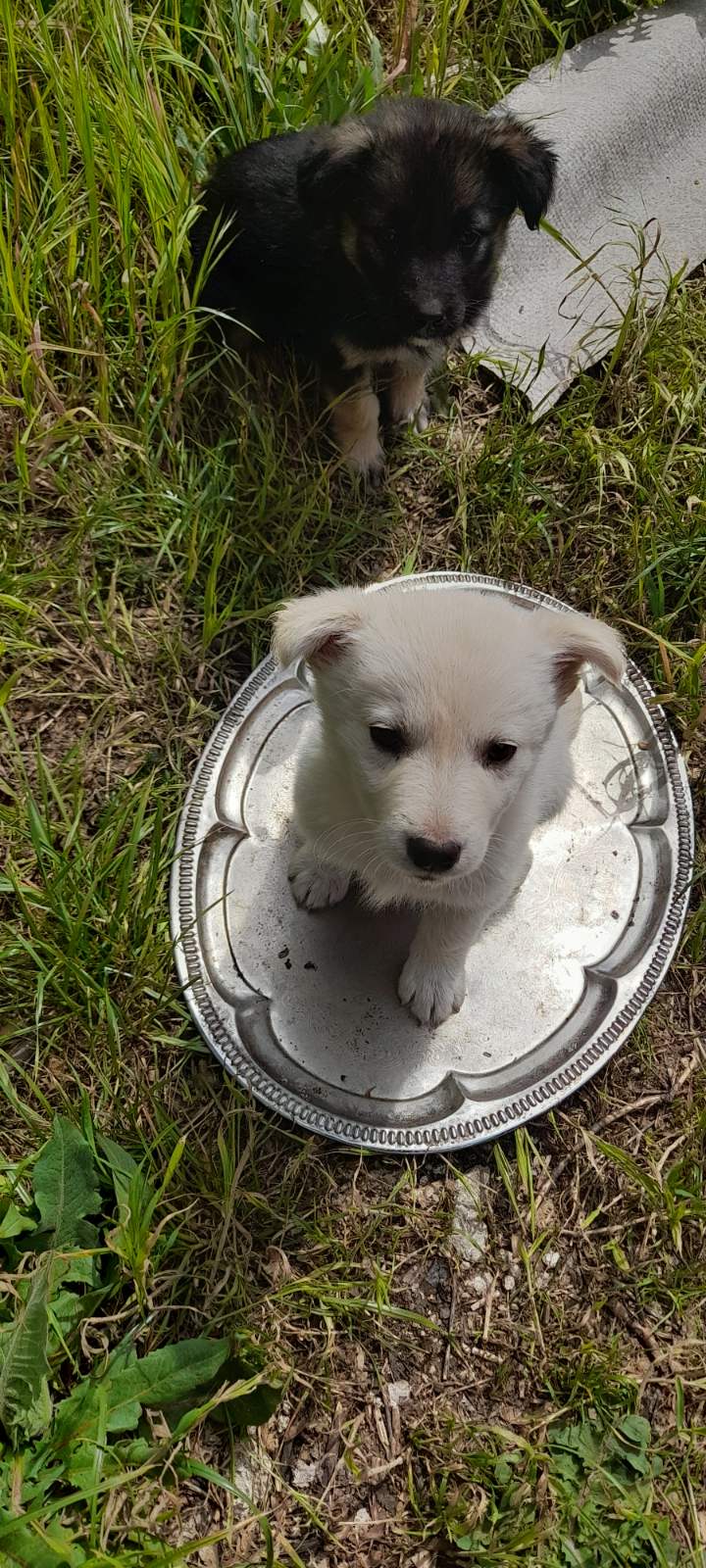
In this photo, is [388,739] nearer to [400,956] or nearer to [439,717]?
[439,717]

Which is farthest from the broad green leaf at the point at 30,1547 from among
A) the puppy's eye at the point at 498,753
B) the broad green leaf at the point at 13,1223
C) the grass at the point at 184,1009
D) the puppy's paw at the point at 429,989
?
the puppy's eye at the point at 498,753

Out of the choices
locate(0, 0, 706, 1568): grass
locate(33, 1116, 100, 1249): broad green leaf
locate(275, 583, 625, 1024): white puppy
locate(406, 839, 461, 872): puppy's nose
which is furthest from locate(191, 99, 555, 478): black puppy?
locate(33, 1116, 100, 1249): broad green leaf

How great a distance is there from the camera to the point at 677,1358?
236cm

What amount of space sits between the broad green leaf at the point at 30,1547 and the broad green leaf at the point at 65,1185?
0.46 meters

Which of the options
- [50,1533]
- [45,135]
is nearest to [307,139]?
[45,135]

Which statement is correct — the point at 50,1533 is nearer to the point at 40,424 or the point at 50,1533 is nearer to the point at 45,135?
the point at 40,424

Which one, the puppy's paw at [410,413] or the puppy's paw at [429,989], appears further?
the puppy's paw at [410,413]

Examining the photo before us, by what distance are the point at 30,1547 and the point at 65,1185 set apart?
0.58m

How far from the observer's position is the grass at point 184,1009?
2137mm

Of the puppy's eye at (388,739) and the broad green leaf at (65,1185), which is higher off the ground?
the puppy's eye at (388,739)

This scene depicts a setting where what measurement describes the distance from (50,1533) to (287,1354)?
0.59 metres

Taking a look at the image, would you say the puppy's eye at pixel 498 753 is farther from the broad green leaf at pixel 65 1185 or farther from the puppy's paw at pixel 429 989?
the broad green leaf at pixel 65 1185

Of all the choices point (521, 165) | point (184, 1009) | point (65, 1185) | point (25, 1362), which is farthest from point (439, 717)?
point (521, 165)

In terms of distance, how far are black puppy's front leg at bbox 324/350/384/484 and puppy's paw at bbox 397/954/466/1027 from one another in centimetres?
140
